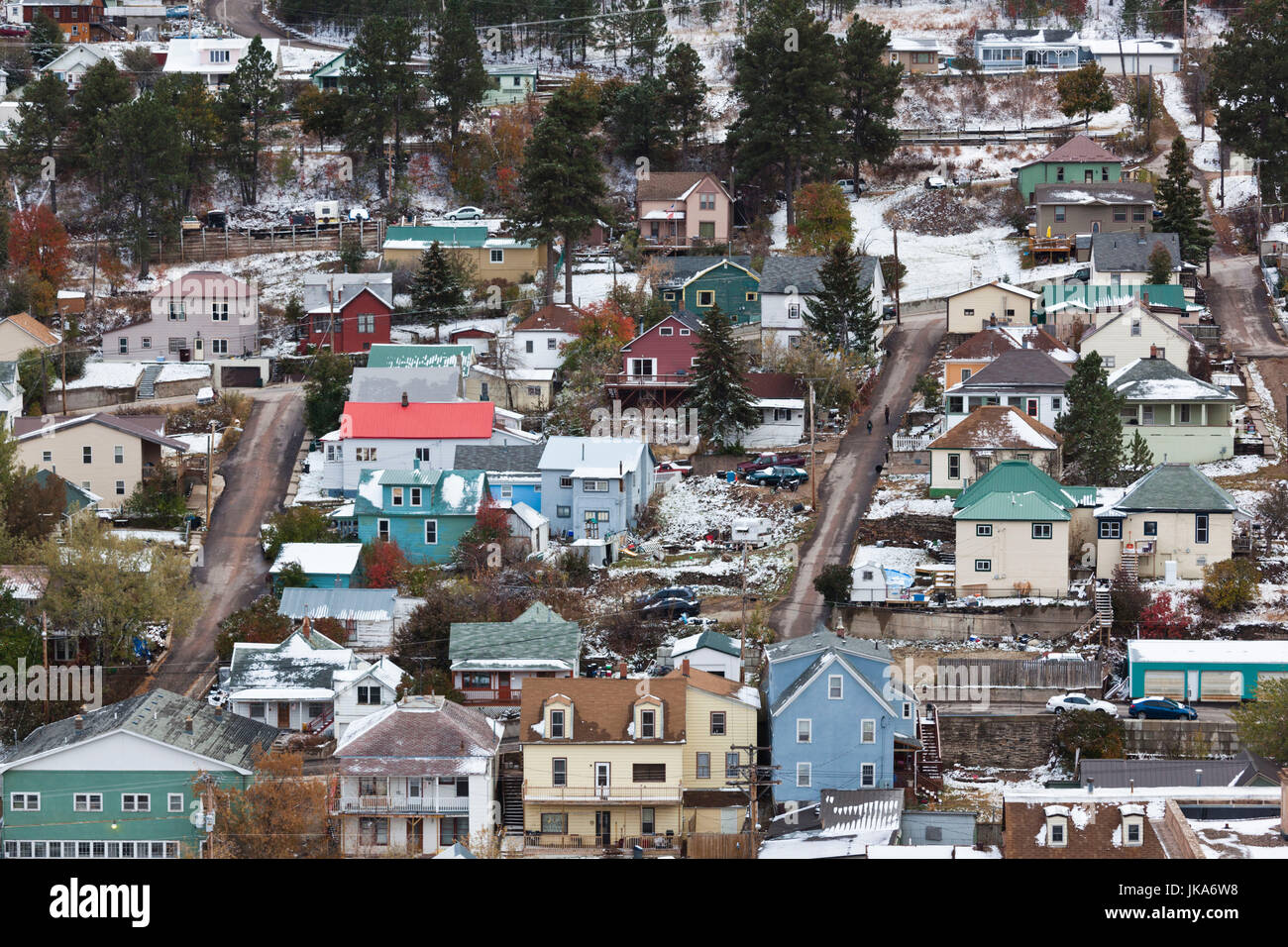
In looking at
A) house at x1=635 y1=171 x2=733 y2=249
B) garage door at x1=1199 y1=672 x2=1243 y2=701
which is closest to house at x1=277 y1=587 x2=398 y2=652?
garage door at x1=1199 y1=672 x2=1243 y2=701

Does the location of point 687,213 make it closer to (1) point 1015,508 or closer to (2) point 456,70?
(2) point 456,70

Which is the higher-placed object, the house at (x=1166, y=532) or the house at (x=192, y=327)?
the house at (x=192, y=327)

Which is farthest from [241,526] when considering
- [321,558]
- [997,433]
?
[997,433]

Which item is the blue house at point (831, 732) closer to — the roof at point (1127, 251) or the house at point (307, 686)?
the house at point (307, 686)

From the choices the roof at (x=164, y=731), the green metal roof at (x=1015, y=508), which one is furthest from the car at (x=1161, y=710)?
the roof at (x=164, y=731)

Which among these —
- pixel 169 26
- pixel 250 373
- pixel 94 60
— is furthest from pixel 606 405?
pixel 169 26
